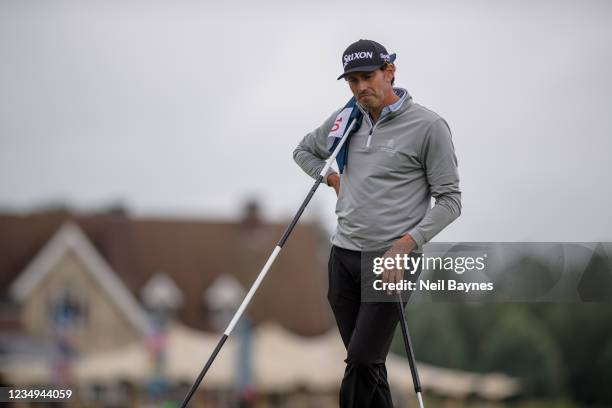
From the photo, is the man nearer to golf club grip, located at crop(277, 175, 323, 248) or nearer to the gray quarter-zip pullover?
the gray quarter-zip pullover

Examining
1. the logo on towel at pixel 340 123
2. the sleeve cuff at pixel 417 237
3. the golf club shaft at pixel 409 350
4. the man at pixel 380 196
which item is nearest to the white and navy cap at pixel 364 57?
the man at pixel 380 196

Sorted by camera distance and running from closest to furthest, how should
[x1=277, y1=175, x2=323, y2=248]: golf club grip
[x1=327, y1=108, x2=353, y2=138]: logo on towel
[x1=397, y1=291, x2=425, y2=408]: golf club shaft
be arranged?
[x1=397, y1=291, x2=425, y2=408]: golf club shaft → [x1=277, y1=175, x2=323, y2=248]: golf club grip → [x1=327, y1=108, x2=353, y2=138]: logo on towel

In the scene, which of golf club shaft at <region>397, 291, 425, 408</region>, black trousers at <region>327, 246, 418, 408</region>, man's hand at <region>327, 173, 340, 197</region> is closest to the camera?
golf club shaft at <region>397, 291, 425, 408</region>

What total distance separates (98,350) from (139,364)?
43.4ft

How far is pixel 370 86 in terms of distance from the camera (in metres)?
5.37

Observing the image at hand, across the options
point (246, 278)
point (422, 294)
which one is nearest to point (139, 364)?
point (246, 278)

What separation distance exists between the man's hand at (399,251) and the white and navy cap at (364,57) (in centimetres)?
90

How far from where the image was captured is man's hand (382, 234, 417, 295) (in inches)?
207

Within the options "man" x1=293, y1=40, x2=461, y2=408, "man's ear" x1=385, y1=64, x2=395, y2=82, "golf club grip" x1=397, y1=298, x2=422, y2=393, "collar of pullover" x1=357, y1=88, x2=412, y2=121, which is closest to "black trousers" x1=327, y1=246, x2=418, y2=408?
"man" x1=293, y1=40, x2=461, y2=408

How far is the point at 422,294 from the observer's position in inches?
232

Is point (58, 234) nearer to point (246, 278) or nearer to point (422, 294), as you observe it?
point (246, 278)

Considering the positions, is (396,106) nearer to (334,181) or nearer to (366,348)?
(334,181)

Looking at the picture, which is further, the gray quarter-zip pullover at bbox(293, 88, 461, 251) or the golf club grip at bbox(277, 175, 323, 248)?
the golf club grip at bbox(277, 175, 323, 248)

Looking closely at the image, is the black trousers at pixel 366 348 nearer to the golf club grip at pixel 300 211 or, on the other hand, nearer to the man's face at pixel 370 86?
the golf club grip at pixel 300 211
